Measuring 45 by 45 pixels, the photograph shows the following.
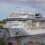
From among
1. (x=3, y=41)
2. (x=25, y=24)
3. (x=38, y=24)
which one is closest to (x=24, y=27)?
(x=25, y=24)

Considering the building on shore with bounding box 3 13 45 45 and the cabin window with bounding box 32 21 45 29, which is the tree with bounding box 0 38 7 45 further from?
the cabin window with bounding box 32 21 45 29

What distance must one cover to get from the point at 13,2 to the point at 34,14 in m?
0.29

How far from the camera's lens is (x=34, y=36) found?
1.39 m

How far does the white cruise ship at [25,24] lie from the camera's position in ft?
4.57

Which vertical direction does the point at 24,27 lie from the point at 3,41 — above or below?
Result: above

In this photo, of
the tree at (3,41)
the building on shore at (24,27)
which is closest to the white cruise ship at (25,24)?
the building on shore at (24,27)

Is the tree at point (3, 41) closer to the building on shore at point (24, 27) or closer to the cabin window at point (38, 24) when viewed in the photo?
the building on shore at point (24, 27)

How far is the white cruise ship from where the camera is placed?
139cm

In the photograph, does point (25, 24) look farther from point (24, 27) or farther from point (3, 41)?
→ point (3, 41)

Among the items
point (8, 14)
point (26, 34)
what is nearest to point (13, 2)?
point (8, 14)

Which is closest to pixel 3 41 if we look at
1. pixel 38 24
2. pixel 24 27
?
pixel 24 27

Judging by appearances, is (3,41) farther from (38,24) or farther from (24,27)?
(38,24)

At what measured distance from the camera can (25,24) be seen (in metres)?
1.41

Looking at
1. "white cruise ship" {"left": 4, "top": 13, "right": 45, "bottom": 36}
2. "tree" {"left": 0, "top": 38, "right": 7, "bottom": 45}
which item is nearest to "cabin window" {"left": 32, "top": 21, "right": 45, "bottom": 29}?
"white cruise ship" {"left": 4, "top": 13, "right": 45, "bottom": 36}
